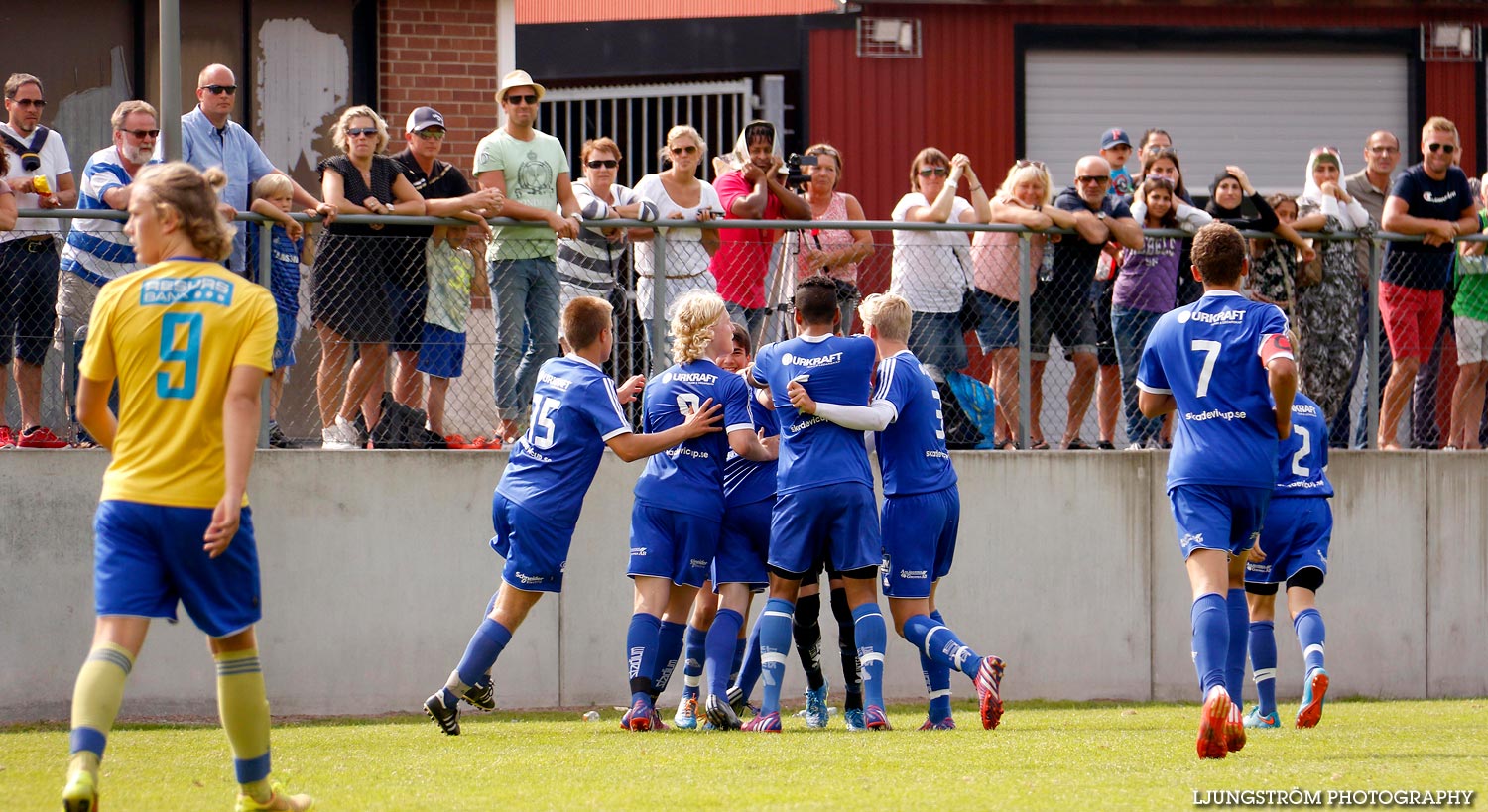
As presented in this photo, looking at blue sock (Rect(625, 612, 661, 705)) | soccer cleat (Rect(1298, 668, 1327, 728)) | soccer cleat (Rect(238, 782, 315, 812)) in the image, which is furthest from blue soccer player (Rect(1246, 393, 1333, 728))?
soccer cleat (Rect(238, 782, 315, 812))

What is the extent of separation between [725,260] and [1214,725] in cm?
512

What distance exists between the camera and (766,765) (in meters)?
6.86

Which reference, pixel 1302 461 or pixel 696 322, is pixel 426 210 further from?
pixel 1302 461

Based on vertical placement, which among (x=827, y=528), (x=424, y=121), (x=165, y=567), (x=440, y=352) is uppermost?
(x=424, y=121)

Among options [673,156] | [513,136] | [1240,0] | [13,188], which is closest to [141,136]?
[13,188]

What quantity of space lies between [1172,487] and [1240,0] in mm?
10542

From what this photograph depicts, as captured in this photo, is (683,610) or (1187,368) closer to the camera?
(1187,368)

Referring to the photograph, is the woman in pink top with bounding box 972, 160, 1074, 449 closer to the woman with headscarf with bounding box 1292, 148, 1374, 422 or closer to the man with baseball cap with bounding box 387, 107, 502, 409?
the woman with headscarf with bounding box 1292, 148, 1374, 422

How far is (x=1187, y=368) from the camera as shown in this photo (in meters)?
7.36

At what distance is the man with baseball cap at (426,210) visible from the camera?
33.9 feet

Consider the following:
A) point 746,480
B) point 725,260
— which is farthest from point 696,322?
point 725,260

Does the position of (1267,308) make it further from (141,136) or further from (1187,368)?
(141,136)

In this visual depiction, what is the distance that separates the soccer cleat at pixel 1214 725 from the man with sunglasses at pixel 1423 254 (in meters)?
6.01

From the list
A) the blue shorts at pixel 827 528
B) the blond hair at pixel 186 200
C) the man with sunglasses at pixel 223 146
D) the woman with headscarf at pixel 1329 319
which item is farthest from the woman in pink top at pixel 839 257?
the blond hair at pixel 186 200
